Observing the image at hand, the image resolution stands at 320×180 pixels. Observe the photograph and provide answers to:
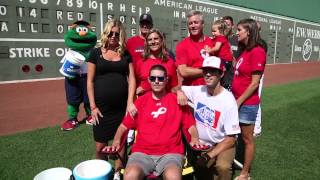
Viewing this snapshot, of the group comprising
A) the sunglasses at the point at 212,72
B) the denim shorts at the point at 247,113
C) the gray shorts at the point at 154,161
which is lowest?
the gray shorts at the point at 154,161

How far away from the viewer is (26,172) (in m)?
3.90

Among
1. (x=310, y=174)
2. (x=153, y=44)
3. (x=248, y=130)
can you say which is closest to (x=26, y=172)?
(x=153, y=44)

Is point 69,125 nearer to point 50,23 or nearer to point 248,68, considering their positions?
point 248,68

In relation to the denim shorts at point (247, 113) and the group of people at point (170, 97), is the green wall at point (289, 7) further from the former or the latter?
the denim shorts at point (247, 113)

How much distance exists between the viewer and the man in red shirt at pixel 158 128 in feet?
9.23

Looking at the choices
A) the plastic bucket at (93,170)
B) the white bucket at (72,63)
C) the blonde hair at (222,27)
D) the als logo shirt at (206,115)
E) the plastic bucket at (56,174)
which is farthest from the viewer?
the white bucket at (72,63)

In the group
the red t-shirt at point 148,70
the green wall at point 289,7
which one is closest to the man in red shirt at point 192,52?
the red t-shirt at point 148,70

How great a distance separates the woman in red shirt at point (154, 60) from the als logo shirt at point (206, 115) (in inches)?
17.4

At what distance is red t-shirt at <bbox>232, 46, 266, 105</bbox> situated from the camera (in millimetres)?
3444

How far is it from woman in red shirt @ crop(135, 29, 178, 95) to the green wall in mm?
16091

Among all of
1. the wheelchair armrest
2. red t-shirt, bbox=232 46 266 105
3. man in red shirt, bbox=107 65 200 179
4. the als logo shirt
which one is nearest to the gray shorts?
man in red shirt, bbox=107 65 200 179

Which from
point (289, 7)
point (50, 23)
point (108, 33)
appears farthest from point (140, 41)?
point (289, 7)

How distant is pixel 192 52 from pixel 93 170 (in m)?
1.72

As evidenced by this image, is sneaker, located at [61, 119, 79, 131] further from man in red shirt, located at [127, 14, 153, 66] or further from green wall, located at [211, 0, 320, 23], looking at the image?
green wall, located at [211, 0, 320, 23]
